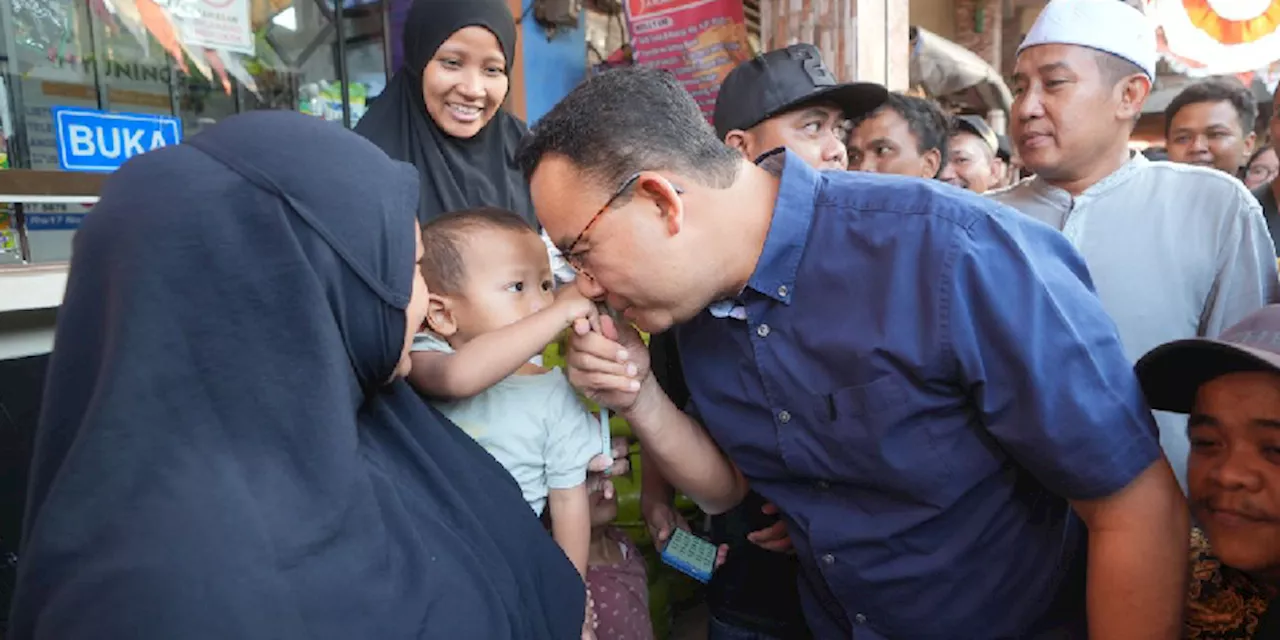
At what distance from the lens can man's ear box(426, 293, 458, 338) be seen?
180 centimetres

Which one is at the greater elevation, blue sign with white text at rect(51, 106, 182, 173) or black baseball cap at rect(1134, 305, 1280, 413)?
blue sign with white text at rect(51, 106, 182, 173)

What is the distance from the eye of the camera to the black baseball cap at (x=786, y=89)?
2.77 m

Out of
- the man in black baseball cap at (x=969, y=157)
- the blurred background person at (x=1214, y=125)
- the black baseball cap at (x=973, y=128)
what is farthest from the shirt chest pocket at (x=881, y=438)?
the blurred background person at (x=1214, y=125)

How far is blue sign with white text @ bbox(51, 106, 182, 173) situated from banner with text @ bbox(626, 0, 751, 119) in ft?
7.24

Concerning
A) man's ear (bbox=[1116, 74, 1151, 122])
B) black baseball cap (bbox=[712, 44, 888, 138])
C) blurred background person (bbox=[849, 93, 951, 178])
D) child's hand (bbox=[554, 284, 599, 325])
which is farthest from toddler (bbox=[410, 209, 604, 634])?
blurred background person (bbox=[849, 93, 951, 178])

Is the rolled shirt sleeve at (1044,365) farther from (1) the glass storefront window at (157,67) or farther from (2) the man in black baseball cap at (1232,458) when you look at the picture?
(1) the glass storefront window at (157,67)

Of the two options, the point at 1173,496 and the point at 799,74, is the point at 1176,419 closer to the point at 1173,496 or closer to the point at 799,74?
the point at 1173,496

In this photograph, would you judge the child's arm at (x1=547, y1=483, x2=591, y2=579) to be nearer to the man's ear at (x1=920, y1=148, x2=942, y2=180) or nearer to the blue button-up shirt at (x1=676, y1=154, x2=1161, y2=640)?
the blue button-up shirt at (x1=676, y1=154, x2=1161, y2=640)

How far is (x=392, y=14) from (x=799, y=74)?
2.77 metres

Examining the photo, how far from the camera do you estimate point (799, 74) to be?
2.80 m

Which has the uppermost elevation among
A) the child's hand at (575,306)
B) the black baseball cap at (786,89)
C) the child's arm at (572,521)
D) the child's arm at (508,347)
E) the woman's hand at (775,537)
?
the black baseball cap at (786,89)

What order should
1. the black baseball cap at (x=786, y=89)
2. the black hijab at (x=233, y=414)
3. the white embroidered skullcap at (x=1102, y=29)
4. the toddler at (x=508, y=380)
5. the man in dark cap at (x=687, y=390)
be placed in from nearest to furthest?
the black hijab at (x=233, y=414) → the toddler at (x=508, y=380) → the man in dark cap at (x=687, y=390) → the white embroidered skullcap at (x=1102, y=29) → the black baseball cap at (x=786, y=89)

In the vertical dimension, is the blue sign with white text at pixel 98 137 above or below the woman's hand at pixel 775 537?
above

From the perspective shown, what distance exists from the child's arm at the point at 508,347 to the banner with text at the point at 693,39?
8.29 feet
